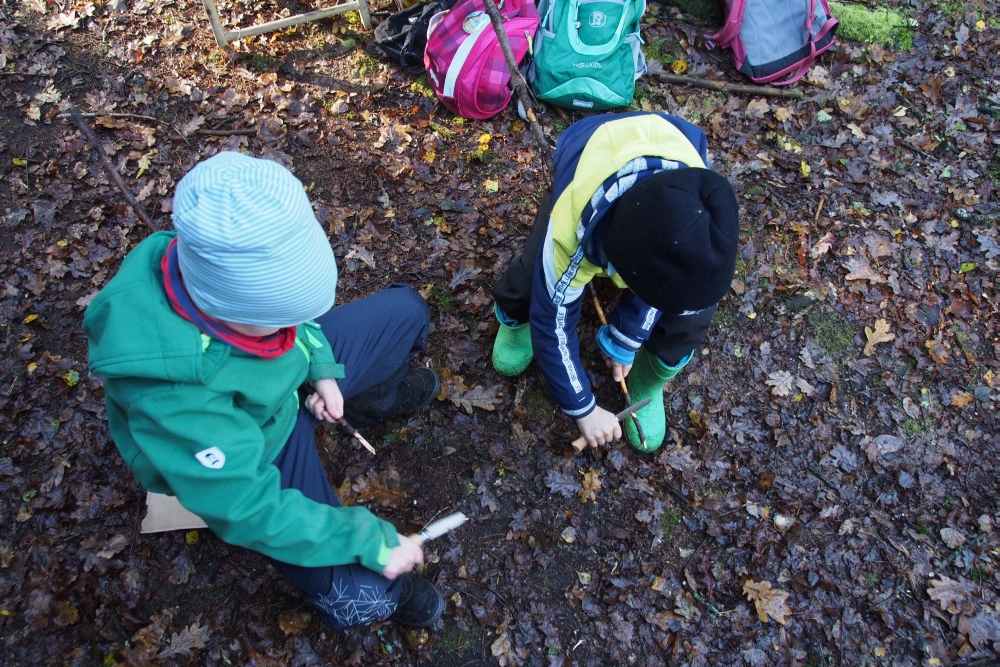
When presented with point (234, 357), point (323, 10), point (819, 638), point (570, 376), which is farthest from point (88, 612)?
point (323, 10)

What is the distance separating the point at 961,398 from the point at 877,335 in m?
0.58

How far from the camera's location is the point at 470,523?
3248mm

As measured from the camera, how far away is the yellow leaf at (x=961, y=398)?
3.58 meters

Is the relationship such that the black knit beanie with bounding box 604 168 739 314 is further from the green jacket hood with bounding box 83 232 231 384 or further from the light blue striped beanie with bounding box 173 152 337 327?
the green jacket hood with bounding box 83 232 231 384

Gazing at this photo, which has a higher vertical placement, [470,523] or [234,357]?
[234,357]

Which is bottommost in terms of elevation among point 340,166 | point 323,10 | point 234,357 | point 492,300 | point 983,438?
point 983,438

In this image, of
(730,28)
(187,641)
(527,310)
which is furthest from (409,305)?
(730,28)

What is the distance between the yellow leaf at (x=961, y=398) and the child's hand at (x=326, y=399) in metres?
3.63

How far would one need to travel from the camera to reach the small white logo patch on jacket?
197 centimetres

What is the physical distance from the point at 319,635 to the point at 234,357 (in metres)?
1.66

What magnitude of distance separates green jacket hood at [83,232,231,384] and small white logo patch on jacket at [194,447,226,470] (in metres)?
0.24

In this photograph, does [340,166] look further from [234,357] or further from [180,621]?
[180,621]

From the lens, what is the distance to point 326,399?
2.65 meters

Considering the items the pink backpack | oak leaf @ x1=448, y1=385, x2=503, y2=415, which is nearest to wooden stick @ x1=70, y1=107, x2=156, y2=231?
oak leaf @ x1=448, y1=385, x2=503, y2=415
